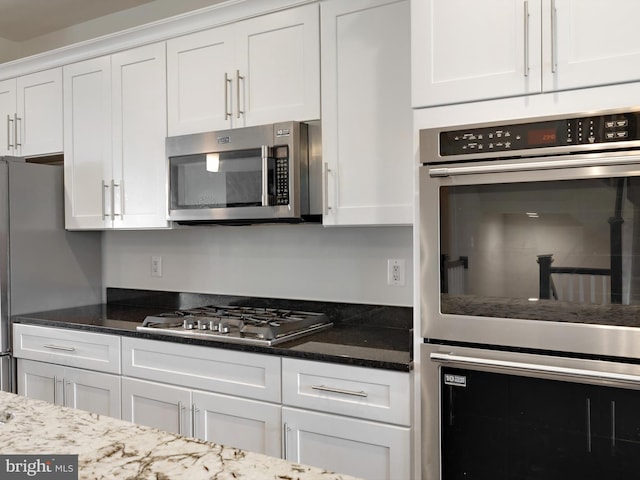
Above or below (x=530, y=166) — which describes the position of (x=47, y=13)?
above

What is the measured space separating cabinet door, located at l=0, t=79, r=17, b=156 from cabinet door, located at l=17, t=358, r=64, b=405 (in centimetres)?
134

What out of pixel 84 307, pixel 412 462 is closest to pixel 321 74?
pixel 412 462

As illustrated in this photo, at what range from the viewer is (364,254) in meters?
2.68

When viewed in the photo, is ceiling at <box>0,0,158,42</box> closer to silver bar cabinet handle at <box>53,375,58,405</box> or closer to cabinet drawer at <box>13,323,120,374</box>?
cabinet drawer at <box>13,323,120,374</box>

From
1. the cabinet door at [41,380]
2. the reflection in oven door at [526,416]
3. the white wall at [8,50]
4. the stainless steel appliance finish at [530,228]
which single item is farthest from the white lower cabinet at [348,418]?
the white wall at [8,50]

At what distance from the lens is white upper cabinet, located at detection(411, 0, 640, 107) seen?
1573 millimetres

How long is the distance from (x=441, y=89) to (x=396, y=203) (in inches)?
21.0

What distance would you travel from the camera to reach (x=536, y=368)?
163 centimetres

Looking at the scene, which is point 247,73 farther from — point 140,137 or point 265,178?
point 140,137

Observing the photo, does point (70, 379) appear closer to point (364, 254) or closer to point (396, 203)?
point (364, 254)

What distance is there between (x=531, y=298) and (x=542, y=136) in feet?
1.53

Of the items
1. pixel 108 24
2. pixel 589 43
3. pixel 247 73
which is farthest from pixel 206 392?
pixel 108 24

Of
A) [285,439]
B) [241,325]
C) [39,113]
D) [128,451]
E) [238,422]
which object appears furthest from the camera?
[39,113]

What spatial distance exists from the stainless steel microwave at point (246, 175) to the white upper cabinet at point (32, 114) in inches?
38.6
